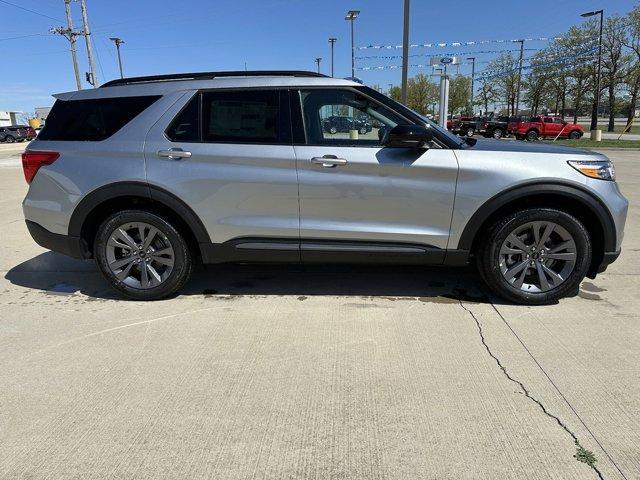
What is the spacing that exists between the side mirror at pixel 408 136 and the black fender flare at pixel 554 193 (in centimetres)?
72

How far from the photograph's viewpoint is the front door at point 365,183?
3.75 m

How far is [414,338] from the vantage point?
350 centimetres

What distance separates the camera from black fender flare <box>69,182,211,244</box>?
397cm

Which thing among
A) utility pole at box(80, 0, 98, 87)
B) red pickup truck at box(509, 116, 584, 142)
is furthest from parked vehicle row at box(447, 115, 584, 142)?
utility pole at box(80, 0, 98, 87)

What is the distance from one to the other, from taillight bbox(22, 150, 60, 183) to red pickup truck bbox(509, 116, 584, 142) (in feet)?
113

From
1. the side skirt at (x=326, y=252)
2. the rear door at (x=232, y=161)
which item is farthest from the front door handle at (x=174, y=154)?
the side skirt at (x=326, y=252)

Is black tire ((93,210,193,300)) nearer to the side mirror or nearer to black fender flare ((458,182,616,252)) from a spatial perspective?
the side mirror

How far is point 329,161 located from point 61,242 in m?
2.49

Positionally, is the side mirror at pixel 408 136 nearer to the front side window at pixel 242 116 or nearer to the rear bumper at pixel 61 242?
the front side window at pixel 242 116

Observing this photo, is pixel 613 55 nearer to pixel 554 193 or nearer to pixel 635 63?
pixel 635 63

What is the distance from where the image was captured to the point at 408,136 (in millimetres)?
3566

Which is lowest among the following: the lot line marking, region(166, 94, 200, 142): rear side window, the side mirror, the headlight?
the lot line marking

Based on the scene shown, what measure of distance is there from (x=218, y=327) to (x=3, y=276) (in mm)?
2891

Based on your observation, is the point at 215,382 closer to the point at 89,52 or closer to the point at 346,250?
the point at 346,250
